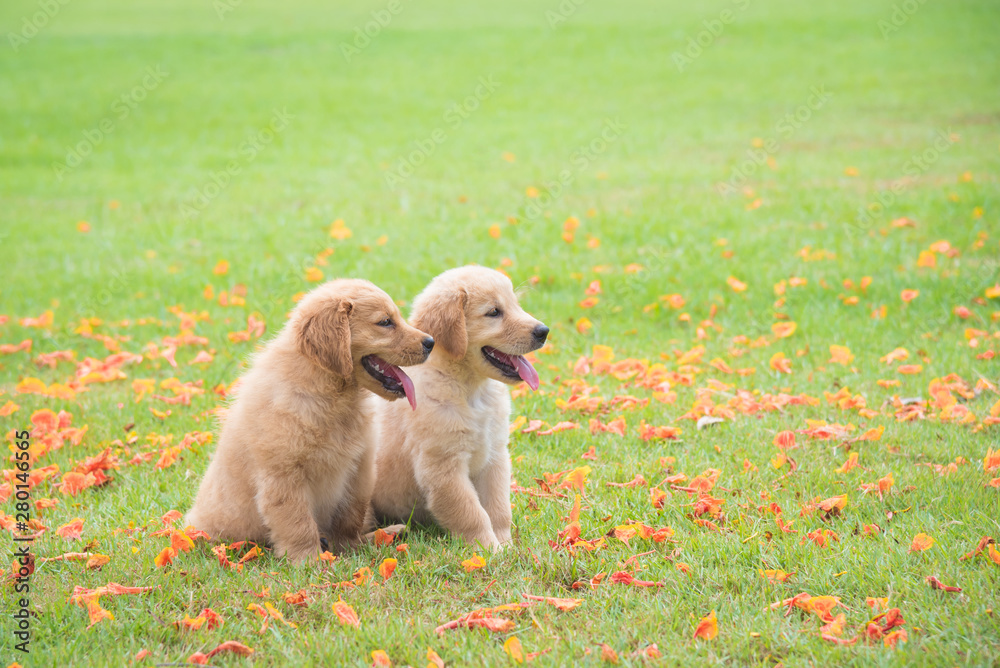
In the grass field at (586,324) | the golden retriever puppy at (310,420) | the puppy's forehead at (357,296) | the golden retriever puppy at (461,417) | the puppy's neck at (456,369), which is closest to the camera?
the grass field at (586,324)

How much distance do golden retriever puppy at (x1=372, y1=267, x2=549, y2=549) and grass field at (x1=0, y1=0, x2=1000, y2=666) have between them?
0.59 ft

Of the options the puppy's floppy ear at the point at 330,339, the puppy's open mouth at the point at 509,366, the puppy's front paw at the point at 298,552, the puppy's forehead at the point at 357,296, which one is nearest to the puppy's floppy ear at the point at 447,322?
the puppy's open mouth at the point at 509,366

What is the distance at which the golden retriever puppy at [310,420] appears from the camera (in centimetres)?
376

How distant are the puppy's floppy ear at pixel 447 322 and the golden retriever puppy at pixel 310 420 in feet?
0.71

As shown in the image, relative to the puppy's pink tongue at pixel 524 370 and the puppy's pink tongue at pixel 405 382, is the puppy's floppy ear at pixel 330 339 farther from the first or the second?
the puppy's pink tongue at pixel 524 370

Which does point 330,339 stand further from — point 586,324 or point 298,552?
point 586,324

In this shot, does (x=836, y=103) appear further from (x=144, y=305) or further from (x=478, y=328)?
(x=478, y=328)

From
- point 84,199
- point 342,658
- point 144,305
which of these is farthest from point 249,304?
point 84,199

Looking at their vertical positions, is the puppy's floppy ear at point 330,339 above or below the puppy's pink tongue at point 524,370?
above

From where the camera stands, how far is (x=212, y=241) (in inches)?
399

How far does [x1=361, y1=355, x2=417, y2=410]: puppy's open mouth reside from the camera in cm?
391

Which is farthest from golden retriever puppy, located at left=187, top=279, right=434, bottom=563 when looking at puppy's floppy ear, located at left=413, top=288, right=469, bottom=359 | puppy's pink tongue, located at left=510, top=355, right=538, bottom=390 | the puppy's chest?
puppy's pink tongue, located at left=510, top=355, right=538, bottom=390

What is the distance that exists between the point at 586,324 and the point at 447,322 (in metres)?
3.28

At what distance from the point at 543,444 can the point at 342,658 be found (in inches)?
91.9
